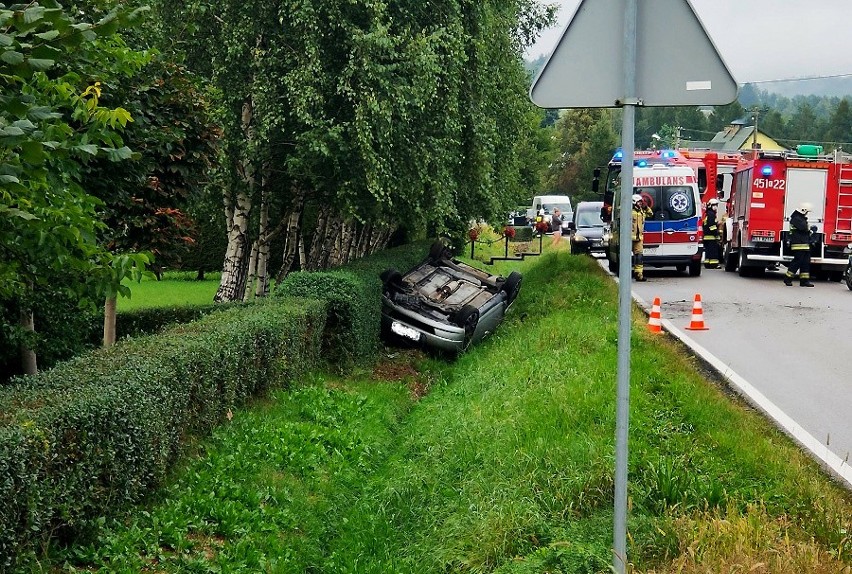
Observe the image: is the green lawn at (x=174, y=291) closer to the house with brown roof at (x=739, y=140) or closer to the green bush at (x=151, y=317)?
the green bush at (x=151, y=317)

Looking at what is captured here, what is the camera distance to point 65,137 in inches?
213

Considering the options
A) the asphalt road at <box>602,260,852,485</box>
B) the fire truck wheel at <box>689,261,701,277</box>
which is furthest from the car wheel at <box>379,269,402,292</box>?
Answer: the fire truck wheel at <box>689,261,701,277</box>

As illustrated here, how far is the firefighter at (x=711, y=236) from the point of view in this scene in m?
30.2

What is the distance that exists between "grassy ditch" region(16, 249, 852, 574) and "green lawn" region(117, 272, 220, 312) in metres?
15.0

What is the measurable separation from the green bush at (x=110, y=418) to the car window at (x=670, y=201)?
17589mm

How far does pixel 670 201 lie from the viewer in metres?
25.6

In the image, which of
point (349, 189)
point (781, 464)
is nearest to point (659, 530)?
point (781, 464)

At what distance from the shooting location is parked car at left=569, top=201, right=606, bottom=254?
112ft

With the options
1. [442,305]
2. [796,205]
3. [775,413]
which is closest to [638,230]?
[796,205]

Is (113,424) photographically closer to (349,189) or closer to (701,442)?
(701,442)

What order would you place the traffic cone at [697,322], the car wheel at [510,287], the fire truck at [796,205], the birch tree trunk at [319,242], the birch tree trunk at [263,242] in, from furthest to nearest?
the fire truck at [796,205], the birch tree trunk at [319,242], the birch tree trunk at [263,242], the car wheel at [510,287], the traffic cone at [697,322]

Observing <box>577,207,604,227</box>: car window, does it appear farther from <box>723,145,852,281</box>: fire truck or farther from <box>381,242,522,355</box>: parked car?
<box>381,242,522,355</box>: parked car

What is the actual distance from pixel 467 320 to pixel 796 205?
13832 mm

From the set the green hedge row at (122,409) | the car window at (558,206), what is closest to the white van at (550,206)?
the car window at (558,206)
